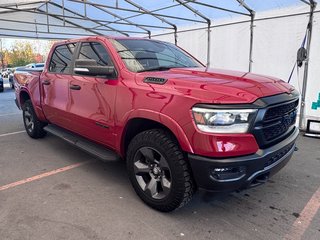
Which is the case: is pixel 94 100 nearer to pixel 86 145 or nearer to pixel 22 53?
pixel 86 145

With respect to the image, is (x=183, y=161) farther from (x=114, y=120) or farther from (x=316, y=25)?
(x=316, y=25)

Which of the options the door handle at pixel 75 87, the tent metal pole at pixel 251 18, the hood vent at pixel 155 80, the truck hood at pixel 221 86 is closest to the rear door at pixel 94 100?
the door handle at pixel 75 87

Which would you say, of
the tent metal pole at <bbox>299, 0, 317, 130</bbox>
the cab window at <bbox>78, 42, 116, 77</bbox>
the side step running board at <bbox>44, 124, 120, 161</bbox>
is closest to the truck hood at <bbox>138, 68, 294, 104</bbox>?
the cab window at <bbox>78, 42, 116, 77</bbox>

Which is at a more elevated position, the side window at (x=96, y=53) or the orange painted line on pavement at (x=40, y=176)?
the side window at (x=96, y=53)

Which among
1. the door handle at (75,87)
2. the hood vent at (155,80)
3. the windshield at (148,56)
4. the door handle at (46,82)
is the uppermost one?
the windshield at (148,56)

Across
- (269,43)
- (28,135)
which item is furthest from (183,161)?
(269,43)

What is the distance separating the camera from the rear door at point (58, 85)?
409 cm

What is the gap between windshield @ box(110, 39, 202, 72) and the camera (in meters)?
3.25

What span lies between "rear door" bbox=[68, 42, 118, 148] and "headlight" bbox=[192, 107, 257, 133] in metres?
1.27

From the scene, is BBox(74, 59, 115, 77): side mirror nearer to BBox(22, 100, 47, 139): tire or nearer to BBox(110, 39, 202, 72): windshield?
BBox(110, 39, 202, 72): windshield

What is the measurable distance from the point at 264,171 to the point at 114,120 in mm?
1657

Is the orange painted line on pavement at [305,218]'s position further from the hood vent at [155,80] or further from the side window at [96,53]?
the side window at [96,53]

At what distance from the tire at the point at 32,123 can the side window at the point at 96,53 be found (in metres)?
2.10

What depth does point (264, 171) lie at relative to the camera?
244 centimetres
